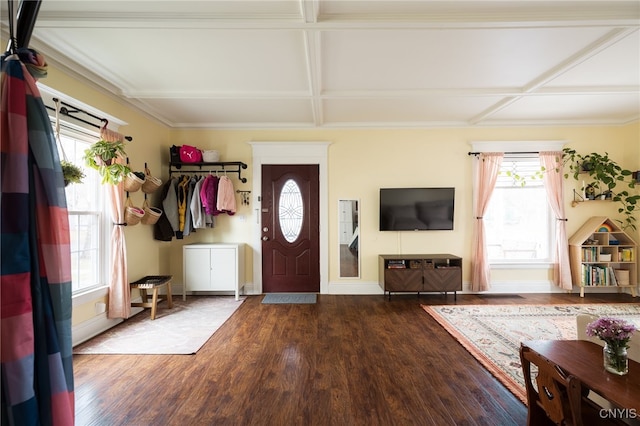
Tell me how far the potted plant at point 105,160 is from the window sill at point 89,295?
1.10 metres

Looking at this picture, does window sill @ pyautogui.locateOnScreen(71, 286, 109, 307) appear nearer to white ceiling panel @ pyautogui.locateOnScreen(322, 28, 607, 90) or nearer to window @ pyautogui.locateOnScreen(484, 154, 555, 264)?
white ceiling panel @ pyautogui.locateOnScreen(322, 28, 607, 90)

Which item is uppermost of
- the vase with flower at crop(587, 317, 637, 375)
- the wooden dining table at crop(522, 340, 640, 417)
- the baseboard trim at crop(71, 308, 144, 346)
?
the vase with flower at crop(587, 317, 637, 375)

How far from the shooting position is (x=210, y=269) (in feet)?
14.4

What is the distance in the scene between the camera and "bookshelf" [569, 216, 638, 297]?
4410 mm

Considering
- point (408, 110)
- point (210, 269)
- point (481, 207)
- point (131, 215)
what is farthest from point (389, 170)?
point (131, 215)

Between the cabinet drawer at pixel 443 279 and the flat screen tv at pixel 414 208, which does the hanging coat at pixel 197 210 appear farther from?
the cabinet drawer at pixel 443 279

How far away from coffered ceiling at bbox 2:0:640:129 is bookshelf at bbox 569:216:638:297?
164 centimetres

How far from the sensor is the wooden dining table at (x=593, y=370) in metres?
1.19

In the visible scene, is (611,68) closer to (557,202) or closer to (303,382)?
(557,202)

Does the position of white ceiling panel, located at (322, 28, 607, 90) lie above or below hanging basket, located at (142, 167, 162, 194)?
above

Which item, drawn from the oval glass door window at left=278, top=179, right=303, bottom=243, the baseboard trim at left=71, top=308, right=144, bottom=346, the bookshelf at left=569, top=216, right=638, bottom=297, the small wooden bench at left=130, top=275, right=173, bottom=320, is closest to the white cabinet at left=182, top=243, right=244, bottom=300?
the small wooden bench at left=130, top=275, right=173, bottom=320

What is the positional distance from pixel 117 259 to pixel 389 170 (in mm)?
3688

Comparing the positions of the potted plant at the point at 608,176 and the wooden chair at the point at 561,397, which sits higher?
the potted plant at the point at 608,176

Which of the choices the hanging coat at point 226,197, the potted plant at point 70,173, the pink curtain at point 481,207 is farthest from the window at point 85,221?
the pink curtain at point 481,207
